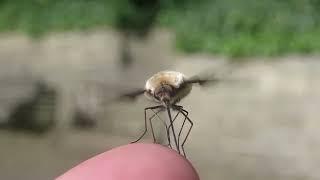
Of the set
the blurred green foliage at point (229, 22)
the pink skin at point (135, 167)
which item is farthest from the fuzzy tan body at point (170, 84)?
the blurred green foliage at point (229, 22)

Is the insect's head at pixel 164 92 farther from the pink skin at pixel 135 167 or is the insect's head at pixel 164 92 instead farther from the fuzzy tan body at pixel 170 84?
the pink skin at pixel 135 167

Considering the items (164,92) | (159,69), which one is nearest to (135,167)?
(164,92)

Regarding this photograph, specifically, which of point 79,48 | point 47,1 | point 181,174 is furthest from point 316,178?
point 181,174

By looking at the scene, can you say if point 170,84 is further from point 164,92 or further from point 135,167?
point 135,167

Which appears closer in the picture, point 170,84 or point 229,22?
point 170,84

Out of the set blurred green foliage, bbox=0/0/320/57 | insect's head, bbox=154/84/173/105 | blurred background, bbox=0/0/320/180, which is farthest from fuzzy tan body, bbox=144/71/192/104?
blurred green foliage, bbox=0/0/320/57

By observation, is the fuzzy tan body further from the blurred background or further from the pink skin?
the blurred background
